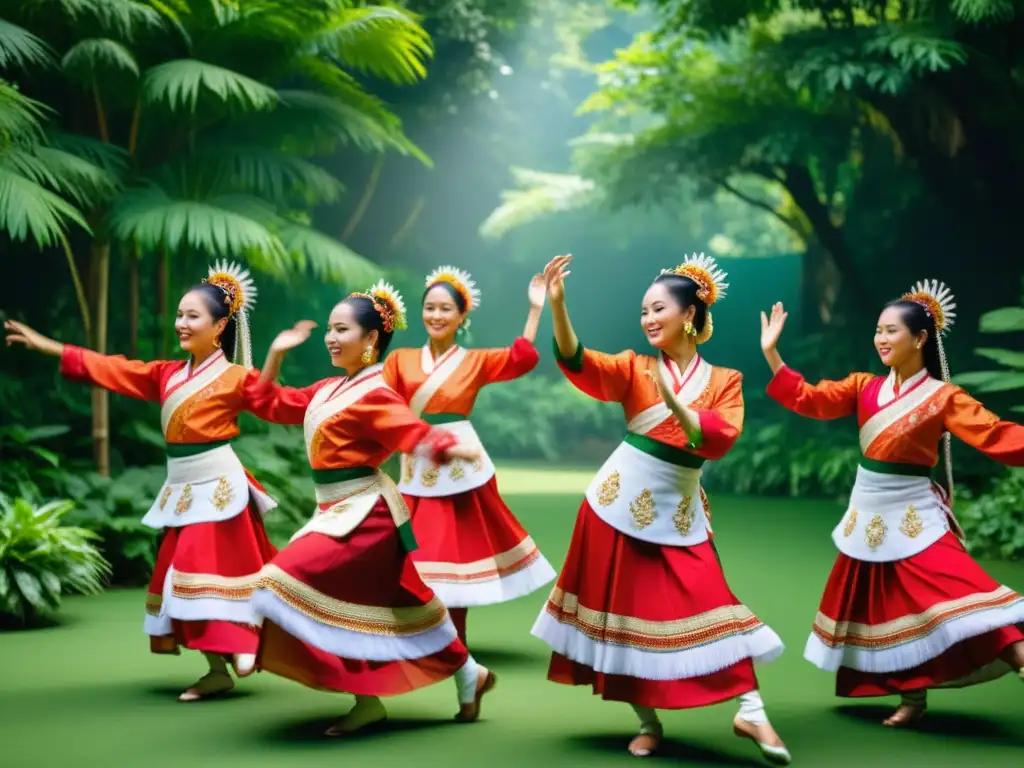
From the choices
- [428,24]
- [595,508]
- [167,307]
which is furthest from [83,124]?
[428,24]

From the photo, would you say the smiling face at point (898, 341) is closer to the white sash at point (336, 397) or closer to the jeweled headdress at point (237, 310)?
the white sash at point (336, 397)

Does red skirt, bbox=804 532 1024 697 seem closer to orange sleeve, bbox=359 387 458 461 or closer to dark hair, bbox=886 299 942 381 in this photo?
dark hair, bbox=886 299 942 381

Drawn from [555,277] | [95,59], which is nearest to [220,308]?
[555,277]

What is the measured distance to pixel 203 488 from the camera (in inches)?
182

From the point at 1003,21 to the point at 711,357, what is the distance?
8.70 metres

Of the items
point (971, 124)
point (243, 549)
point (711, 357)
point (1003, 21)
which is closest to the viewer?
point (243, 549)

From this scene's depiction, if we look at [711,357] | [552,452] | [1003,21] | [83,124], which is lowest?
[552,452]

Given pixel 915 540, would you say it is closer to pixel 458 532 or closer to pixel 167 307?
pixel 458 532

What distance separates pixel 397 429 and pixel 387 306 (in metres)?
0.58

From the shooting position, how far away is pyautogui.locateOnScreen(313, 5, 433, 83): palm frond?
7.82 m

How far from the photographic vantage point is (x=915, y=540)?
4.25 meters

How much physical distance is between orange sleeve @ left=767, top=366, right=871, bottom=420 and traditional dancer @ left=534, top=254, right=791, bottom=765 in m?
0.39

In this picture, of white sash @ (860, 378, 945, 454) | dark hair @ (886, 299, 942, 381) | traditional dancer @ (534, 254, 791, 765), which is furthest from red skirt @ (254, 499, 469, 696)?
dark hair @ (886, 299, 942, 381)

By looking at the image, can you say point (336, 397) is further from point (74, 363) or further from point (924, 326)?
point (924, 326)
